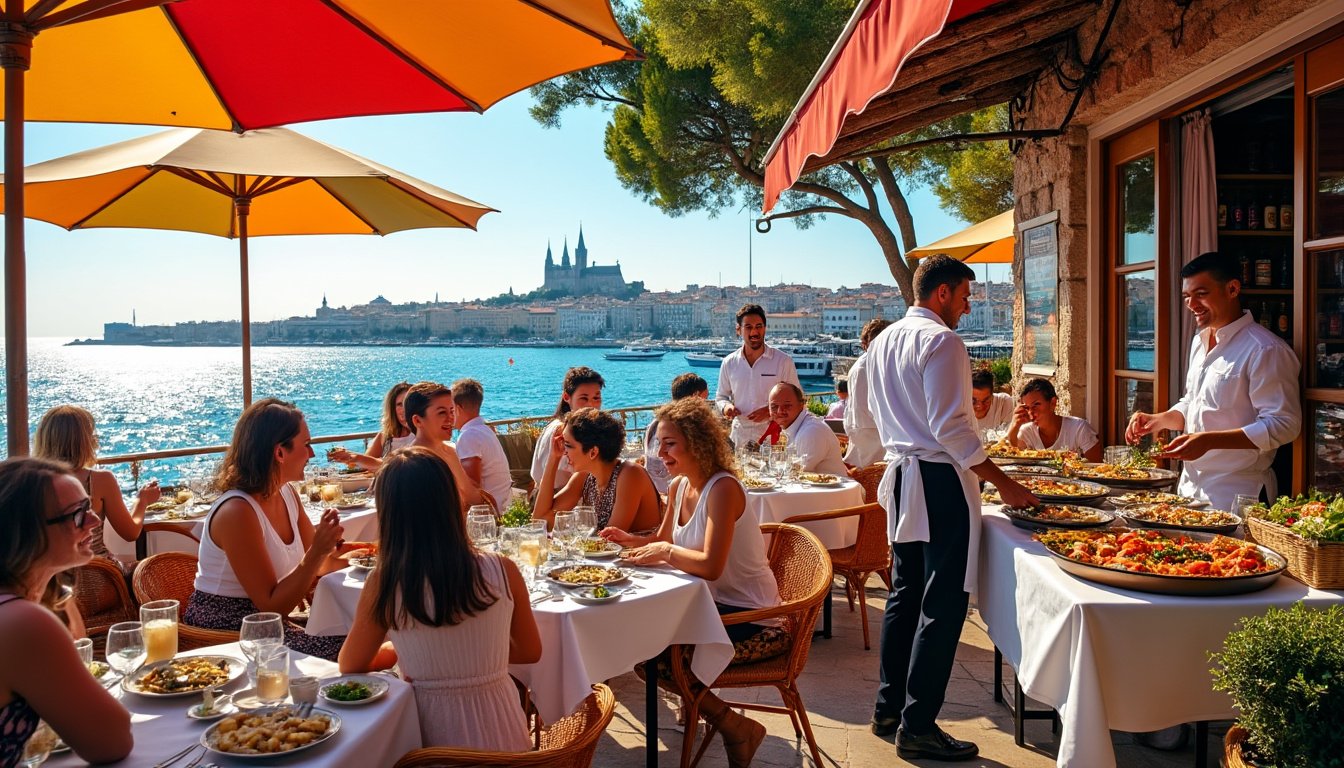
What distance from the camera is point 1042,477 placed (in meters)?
4.04

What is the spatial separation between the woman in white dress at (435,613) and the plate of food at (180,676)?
0.29 metres

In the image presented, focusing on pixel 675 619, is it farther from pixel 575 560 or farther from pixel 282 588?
pixel 282 588

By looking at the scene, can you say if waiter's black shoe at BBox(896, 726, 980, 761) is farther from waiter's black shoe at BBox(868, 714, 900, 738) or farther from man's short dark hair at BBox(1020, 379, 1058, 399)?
man's short dark hair at BBox(1020, 379, 1058, 399)

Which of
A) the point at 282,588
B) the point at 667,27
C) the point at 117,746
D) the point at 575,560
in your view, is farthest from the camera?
the point at 667,27

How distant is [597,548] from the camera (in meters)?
3.32

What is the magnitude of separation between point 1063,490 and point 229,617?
10.4ft

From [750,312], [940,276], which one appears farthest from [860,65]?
[750,312]

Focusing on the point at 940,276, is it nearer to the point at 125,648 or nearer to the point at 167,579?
the point at 125,648

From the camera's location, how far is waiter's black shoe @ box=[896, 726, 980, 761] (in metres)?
3.31

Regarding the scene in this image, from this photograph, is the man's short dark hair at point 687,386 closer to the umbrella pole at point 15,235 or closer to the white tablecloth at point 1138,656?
the white tablecloth at point 1138,656

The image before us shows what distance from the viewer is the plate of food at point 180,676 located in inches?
81.3

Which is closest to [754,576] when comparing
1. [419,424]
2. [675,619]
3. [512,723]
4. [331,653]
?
[675,619]

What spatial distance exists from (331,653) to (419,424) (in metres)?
2.13

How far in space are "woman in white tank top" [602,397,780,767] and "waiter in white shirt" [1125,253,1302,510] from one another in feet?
5.64
